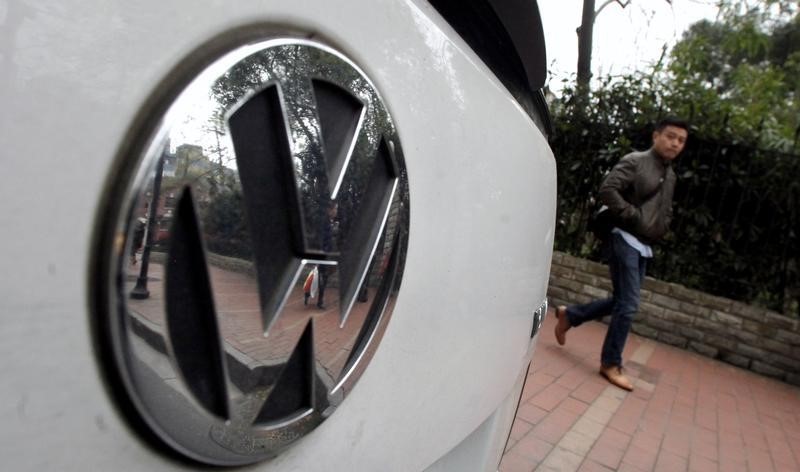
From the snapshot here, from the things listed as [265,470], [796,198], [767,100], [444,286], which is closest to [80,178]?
[265,470]

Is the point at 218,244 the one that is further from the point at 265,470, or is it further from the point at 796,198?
the point at 796,198

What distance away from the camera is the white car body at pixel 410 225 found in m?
0.33

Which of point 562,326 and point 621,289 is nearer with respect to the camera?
point 621,289

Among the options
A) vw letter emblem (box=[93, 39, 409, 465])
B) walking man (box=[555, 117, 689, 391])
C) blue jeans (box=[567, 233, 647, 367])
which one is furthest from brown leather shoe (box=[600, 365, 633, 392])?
vw letter emblem (box=[93, 39, 409, 465])

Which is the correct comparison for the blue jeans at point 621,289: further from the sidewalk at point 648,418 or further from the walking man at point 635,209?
the sidewalk at point 648,418

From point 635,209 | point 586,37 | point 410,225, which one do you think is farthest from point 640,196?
point 586,37

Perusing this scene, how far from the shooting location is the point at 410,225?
65 cm

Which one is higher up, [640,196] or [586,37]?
[586,37]

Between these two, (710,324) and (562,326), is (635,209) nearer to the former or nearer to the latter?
(562,326)

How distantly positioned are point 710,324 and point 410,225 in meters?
6.23

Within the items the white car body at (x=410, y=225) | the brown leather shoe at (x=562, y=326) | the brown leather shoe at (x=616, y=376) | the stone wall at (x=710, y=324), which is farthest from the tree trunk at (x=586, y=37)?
the white car body at (x=410, y=225)

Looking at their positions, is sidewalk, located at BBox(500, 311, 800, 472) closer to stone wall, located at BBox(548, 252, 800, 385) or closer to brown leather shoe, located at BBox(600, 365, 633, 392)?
brown leather shoe, located at BBox(600, 365, 633, 392)

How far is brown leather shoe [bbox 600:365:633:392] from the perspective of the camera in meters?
4.18

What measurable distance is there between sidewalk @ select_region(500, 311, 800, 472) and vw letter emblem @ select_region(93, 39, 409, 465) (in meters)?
2.43
